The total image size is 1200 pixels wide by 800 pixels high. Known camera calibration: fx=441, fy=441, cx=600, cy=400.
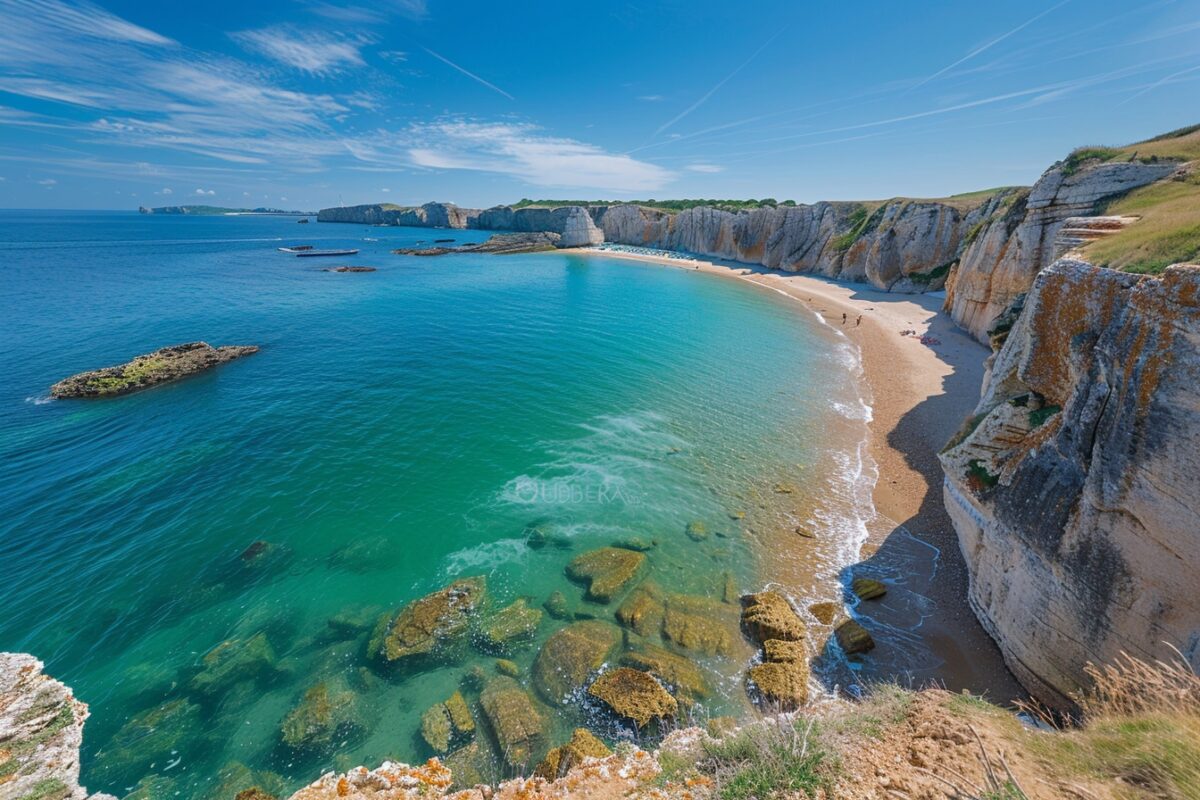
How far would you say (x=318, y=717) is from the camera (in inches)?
415

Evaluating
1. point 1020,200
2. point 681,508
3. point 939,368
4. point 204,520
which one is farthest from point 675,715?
point 1020,200

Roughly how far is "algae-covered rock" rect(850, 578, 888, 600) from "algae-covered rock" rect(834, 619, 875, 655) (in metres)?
1.58

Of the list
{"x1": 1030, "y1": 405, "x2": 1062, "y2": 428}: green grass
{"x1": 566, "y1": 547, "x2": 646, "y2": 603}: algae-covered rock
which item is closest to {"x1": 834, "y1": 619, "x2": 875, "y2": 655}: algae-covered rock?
{"x1": 566, "y1": 547, "x2": 646, "y2": 603}: algae-covered rock

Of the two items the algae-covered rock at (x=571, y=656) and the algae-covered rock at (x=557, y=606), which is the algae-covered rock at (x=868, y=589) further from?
the algae-covered rock at (x=557, y=606)

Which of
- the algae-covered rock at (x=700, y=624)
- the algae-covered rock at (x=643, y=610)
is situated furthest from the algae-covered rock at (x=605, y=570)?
the algae-covered rock at (x=700, y=624)

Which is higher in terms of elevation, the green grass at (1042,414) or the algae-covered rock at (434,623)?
the green grass at (1042,414)

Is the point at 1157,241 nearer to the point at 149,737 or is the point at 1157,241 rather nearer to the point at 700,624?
the point at 700,624

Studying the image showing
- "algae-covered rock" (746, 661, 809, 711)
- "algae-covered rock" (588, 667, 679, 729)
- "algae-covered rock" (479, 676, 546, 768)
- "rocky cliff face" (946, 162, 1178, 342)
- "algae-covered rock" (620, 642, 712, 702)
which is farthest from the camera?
"rocky cliff face" (946, 162, 1178, 342)

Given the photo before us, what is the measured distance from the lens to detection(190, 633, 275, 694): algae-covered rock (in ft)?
37.4

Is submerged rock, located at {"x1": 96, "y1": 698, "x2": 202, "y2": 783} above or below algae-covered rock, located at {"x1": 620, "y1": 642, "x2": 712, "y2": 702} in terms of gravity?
below

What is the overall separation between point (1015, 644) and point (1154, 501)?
4.86 m

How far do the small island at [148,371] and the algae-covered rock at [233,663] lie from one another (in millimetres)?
25616

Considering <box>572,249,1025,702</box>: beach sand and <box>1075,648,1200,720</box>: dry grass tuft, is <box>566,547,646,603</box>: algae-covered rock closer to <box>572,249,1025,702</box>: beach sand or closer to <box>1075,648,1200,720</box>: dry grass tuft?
<box>572,249,1025,702</box>: beach sand

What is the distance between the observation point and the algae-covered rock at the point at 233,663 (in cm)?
1139
